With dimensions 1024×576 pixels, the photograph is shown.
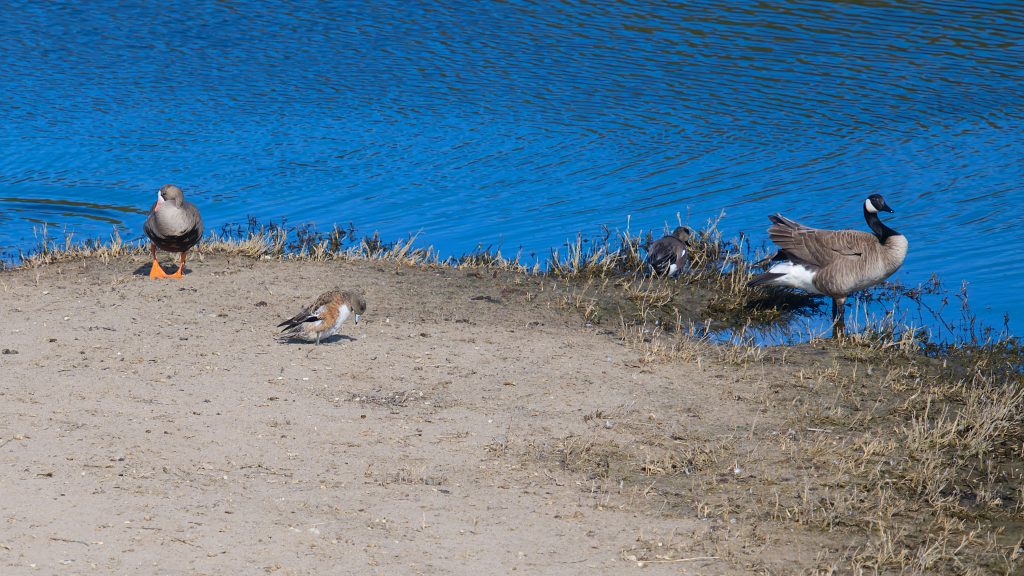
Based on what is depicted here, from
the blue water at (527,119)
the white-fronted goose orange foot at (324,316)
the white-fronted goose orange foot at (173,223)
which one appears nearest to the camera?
the white-fronted goose orange foot at (324,316)

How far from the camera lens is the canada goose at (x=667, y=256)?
1234 cm

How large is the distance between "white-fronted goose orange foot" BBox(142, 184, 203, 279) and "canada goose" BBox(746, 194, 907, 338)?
5.56 meters

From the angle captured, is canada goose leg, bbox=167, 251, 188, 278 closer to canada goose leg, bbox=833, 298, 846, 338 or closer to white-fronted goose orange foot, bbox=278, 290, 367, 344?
white-fronted goose orange foot, bbox=278, 290, 367, 344

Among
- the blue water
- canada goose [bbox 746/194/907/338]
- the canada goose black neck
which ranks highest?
the blue water

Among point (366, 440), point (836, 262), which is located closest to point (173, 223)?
point (366, 440)

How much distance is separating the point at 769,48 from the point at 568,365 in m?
16.2

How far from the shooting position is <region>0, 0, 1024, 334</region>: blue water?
50.9ft

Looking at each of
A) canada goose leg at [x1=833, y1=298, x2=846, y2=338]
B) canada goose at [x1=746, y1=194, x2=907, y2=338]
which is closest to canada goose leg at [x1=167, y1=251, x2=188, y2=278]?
canada goose at [x1=746, y1=194, x2=907, y2=338]

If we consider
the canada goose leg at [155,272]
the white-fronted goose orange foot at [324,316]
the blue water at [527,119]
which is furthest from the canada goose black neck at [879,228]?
the canada goose leg at [155,272]

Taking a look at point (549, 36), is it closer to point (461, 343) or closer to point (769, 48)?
point (769, 48)

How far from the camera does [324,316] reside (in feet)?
30.1

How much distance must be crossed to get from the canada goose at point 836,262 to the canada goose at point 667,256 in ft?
3.59

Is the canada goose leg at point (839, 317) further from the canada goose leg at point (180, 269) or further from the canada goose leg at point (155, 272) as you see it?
the canada goose leg at point (155, 272)

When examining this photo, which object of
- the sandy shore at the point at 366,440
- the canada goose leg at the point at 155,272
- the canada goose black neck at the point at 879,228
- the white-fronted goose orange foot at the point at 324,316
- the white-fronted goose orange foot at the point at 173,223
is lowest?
the sandy shore at the point at 366,440
